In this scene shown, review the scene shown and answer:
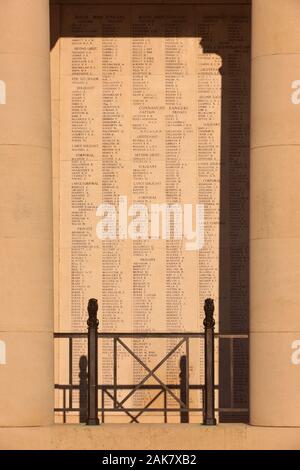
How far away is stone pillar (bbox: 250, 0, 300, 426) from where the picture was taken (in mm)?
34812

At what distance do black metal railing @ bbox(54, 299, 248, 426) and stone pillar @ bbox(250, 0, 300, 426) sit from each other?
0.83 m

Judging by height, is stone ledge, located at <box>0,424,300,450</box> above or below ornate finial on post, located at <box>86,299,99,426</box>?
below

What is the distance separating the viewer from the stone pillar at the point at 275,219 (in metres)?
34.8

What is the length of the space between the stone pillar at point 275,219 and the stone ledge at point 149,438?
1.07 ft

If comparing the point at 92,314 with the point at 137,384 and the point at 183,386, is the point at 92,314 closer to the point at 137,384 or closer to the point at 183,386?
the point at 137,384

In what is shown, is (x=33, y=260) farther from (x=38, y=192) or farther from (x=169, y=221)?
(x=169, y=221)

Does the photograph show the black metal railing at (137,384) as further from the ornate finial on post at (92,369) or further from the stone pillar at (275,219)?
the stone pillar at (275,219)

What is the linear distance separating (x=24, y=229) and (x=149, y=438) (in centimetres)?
444

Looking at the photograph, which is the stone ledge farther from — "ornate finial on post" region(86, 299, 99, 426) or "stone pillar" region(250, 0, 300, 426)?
"ornate finial on post" region(86, 299, 99, 426)

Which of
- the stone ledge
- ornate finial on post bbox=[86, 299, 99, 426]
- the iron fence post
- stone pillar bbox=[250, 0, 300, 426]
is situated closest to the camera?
the stone ledge

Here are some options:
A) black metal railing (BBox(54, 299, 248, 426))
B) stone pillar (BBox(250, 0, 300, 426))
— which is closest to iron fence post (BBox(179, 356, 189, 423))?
black metal railing (BBox(54, 299, 248, 426))

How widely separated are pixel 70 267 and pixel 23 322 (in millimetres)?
3988

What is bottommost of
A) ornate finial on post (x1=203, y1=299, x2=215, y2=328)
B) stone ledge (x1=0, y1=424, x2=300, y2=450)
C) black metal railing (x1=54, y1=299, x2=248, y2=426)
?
stone ledge (x1=0, y1=424, x2=300, y2=450)

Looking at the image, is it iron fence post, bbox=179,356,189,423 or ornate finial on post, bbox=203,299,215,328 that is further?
iron fence post, bbox=179,356,189,423
